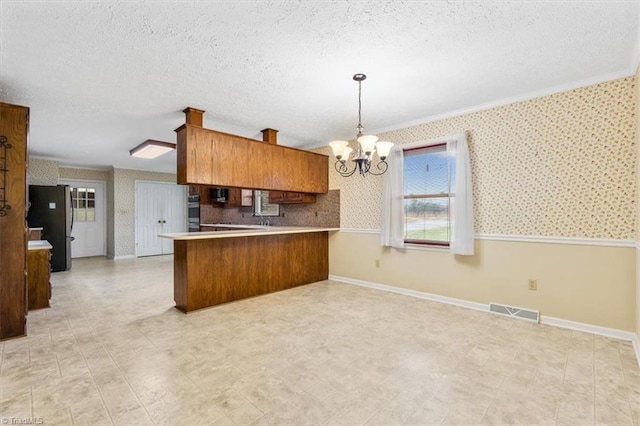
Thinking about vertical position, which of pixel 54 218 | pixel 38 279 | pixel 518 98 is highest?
pixel 518 98

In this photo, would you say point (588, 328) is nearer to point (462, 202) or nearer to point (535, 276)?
point (535, 276)

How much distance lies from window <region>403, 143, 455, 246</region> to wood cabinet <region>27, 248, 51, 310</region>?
458 centimetres

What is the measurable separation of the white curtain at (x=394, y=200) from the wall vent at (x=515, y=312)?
130 centimetres

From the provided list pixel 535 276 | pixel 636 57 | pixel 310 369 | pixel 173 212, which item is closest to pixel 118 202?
pixel 173 212

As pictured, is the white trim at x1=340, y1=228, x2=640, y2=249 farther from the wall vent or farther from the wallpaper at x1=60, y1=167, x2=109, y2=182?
the wallpaper at x1=60, y1=167, x2=109, y2=182

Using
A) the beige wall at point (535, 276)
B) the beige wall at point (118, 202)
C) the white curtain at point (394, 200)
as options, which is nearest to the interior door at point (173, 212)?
the beige wall at point (118, 202)

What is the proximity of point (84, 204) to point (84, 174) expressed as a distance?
0.75 meters

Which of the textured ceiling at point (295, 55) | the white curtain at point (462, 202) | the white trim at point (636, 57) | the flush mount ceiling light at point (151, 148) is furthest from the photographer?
the flush mount ceiling light at point (151, 148)

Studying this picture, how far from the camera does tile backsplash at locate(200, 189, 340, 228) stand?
5.32 meters

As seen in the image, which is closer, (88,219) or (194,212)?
(88,219)

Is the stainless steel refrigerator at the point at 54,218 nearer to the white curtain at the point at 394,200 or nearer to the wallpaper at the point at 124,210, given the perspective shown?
the wallpaper at the point at 124,210

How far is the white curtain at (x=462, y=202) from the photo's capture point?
11.9ft

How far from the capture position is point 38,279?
3.74 meters

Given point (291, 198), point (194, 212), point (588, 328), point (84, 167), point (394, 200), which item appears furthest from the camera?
point (194, 212)
